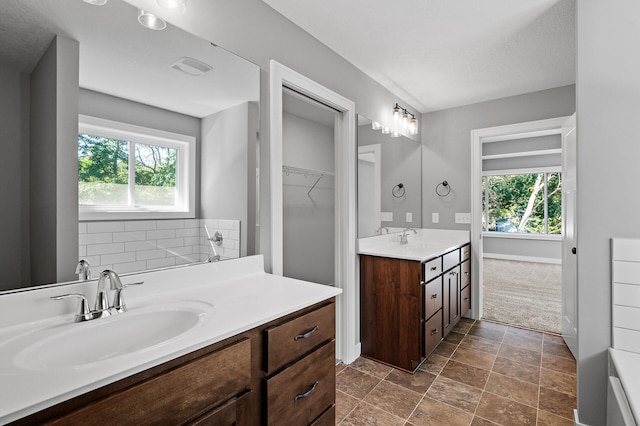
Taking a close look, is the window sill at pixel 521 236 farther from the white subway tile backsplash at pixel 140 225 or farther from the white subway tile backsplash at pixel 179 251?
the white subway tile backsplash at pixel 140 225

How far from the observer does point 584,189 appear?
1.70 metres

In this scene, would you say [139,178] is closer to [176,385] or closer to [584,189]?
[176,385]

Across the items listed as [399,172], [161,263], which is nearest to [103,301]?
[161,263]

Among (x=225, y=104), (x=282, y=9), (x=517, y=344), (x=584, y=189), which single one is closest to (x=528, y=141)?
(x=517, y=344)

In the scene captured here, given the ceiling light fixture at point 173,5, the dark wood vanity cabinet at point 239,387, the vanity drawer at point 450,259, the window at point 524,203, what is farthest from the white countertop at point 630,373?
the window at point 524,203

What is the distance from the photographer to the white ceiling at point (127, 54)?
1.05m

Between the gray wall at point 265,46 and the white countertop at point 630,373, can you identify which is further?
the gray wall at point 265,46

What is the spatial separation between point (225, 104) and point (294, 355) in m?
1.26

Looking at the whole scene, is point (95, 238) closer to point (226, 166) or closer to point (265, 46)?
point (226, 166)

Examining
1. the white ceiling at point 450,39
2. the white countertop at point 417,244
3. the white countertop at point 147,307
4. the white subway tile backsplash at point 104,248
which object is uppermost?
the white ceiling at point 450,39

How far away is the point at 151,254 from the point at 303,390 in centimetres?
85

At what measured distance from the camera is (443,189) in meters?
3.73

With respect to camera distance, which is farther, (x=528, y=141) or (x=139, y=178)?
(x=528, y=141)

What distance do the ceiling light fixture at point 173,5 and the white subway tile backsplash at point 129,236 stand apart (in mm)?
973
